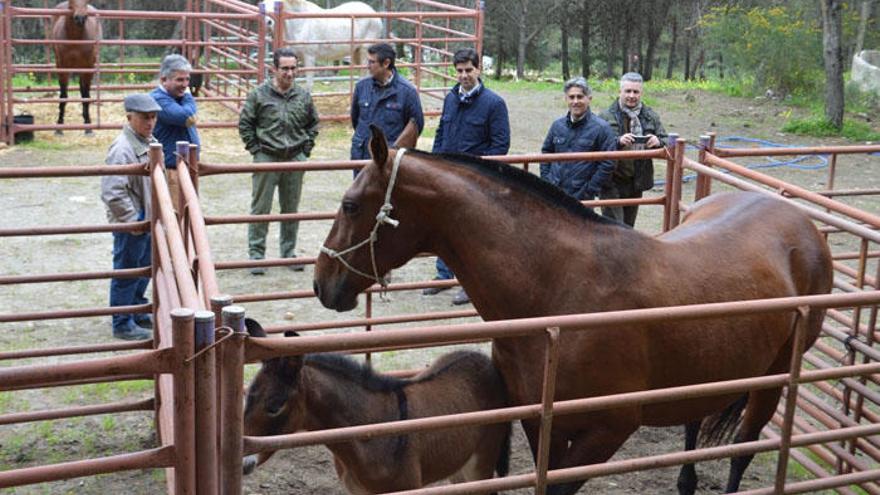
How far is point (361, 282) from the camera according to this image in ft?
13.2

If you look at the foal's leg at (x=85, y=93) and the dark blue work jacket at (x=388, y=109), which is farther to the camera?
the foal's leg at (x=85, y=93)

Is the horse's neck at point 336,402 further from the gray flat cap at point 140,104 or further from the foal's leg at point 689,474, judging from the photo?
the gray flat cap at point 140,104

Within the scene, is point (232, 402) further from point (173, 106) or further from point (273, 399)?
point (173, 106)

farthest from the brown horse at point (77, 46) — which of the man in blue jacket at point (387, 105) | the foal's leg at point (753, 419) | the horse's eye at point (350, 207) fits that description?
the foal's leg at point (753, 419)

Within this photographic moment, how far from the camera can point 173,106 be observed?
7.37m

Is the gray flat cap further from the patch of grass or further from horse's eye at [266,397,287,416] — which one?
the patch of grass

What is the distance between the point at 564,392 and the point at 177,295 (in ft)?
4.61

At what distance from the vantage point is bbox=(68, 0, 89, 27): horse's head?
43.5 feet

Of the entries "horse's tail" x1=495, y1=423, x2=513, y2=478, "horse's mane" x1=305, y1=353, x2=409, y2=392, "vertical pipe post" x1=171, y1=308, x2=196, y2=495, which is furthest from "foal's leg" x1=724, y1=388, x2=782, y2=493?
"vertical pipe post" x1=171, y1=308, x2=196, y2=495

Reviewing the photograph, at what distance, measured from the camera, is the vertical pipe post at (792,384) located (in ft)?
11.0

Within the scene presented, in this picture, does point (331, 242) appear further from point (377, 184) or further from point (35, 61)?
point (35, 61)

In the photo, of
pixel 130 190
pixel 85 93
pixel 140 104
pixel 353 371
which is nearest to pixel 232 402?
pixel 353 371

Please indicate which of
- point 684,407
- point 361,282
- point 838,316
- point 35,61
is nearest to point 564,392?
point 684,407

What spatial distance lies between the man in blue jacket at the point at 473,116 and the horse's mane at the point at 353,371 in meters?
3.41
